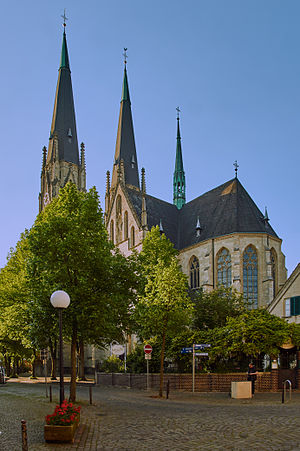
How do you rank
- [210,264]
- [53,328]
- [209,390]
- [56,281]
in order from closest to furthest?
[56,281], [53,328], [209,390], [210,264]

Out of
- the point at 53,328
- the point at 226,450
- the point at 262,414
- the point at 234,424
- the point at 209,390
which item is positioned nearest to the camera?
the point at 226,450

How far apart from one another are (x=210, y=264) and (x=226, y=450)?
1431 inches

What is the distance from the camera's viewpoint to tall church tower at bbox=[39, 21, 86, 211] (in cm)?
6612

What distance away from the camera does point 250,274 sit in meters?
42.3

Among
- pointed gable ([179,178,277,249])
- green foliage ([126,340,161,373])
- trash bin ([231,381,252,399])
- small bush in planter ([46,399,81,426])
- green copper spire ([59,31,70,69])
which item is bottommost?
green foliage ([126,340,161,373])

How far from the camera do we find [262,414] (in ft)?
43.5

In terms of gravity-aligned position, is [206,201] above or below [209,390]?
above

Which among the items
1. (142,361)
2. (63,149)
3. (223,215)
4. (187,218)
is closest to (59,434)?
(142,361)

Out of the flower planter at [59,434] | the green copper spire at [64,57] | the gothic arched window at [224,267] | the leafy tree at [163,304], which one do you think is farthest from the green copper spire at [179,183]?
the flower planter at [59,434]

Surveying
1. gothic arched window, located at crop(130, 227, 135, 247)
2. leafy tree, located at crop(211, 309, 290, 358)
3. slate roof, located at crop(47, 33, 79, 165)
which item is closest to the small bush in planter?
leafy tree, located at crop(211, 309, 290, 358)

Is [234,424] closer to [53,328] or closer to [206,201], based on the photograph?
[53,328]

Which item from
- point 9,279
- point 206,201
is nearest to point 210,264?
point 206,201

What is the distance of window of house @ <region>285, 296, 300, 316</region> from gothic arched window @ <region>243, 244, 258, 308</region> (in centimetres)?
1139

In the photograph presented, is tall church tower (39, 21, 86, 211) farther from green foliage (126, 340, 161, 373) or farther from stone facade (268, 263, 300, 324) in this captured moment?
stone facade (268, 263, 300, 324)
